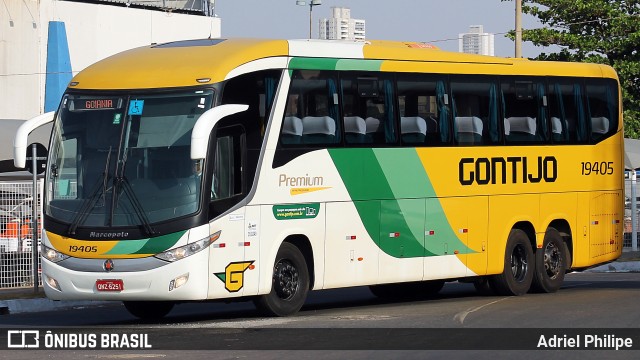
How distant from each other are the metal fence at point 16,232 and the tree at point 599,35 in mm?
28036

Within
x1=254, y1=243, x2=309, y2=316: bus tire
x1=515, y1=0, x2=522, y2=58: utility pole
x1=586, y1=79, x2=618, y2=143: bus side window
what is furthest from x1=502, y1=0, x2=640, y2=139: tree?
x1=254, y1=243, x2=309, y2=316: bus tire

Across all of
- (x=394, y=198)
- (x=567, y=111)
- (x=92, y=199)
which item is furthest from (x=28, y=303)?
(x=567, y=111)

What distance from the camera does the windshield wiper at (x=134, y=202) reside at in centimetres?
1711

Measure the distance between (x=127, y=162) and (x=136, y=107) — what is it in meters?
0.72

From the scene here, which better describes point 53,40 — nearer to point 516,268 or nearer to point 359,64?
point 516,268

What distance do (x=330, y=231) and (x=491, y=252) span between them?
12.9 feet

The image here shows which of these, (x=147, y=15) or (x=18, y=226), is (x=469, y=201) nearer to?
(x=18, y=226)

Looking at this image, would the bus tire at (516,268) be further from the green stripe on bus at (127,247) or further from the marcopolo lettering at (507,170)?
the green stripe on bus at (127,247)

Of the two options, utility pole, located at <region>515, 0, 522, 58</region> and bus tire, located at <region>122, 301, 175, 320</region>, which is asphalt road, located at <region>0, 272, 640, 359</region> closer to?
bus tire, located at <region>122, 301, 175, 320</region>

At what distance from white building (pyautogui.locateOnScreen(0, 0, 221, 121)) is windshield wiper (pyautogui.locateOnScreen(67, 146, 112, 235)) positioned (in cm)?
3952

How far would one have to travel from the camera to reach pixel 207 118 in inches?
666

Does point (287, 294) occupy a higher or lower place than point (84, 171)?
lower

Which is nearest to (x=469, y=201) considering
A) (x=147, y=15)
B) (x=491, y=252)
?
(x=491, y=252)

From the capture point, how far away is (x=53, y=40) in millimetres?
60000
